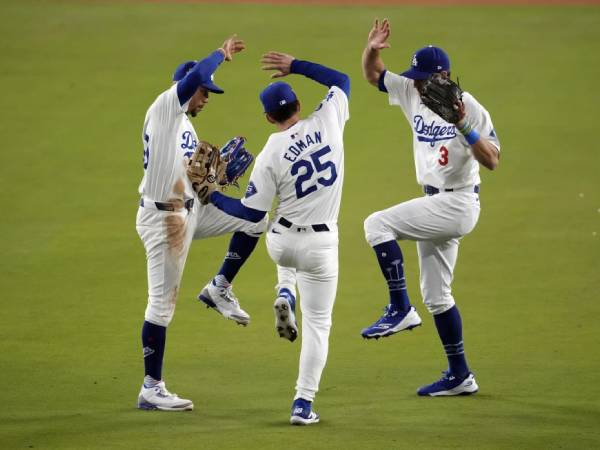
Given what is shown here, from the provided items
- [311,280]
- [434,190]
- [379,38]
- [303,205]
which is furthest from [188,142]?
[434,190]

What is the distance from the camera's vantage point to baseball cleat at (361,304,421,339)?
24.8 feet

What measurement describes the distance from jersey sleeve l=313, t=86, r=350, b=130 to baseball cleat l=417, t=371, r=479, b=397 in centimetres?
196

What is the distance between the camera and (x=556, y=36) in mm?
17734

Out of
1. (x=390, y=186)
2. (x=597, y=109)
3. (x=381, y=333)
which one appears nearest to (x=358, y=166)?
(x=390, y=186)

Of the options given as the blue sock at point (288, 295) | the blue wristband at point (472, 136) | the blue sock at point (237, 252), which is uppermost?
the blue wristband at point (472, 136)

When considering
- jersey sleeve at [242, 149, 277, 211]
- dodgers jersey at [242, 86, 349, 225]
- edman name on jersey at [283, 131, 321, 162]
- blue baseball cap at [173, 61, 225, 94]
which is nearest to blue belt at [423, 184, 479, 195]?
dodgers jersey at [242, 86, 349, 225]

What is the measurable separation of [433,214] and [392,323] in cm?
78

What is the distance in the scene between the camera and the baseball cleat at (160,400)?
7473 mm

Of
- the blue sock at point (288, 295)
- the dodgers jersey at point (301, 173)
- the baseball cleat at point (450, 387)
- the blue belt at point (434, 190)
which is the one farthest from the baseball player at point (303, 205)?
the baseball cleat at point (450, 387)

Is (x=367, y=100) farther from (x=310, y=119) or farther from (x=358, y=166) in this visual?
(x=310, y=119)

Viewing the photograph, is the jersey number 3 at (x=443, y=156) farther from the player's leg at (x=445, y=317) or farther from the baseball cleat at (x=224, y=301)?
the baseball cleat at (x=224, y=301)

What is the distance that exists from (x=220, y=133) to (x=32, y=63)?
3893 millimetres

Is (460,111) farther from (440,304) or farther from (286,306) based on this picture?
(286,306)

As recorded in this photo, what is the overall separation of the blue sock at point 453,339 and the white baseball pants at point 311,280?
1.13m
